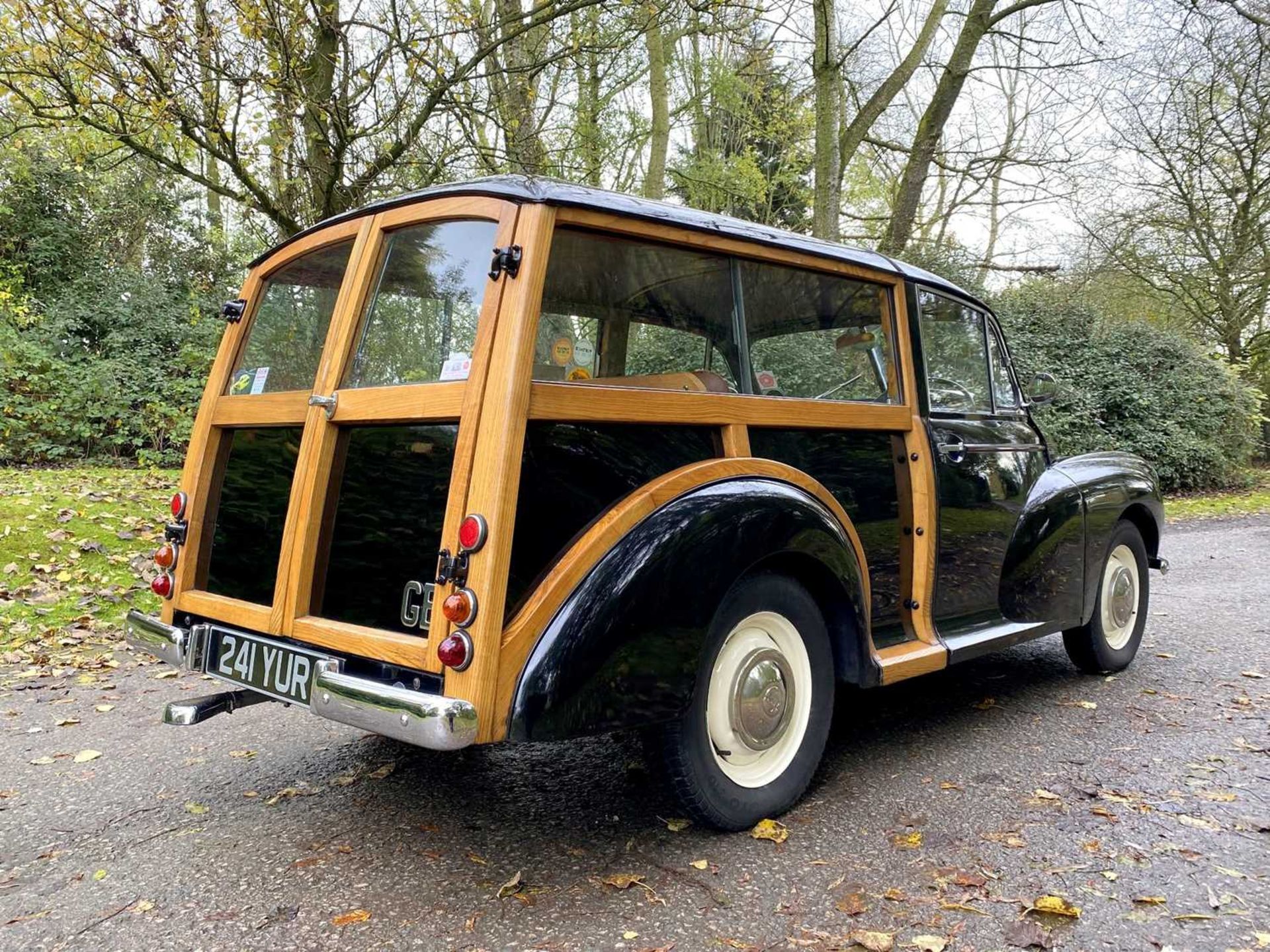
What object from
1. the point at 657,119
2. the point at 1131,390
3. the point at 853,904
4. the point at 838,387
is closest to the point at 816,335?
the point at 838,387

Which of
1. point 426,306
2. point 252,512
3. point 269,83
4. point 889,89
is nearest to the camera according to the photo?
point 426,306

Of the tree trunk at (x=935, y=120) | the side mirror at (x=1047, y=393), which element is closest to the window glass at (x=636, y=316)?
the side mirror at (x=1047, y=393)

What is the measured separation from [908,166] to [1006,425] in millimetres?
10178

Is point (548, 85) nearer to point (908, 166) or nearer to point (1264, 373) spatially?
point (908, 166)

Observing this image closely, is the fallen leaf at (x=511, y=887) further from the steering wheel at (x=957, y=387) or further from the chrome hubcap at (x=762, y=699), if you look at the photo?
the steering wheel at (x=957, y=387)

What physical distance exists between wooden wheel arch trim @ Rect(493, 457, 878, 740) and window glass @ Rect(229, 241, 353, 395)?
1.25m

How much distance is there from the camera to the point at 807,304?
3.52 m

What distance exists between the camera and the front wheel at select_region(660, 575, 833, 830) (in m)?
2.69

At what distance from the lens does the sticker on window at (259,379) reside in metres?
3.28

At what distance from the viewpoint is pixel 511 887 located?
2494mm

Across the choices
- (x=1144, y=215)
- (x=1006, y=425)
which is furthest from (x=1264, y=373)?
(x=1006, y=425)

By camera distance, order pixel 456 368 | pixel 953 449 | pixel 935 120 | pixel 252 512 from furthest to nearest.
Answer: pixel 935 120 < pixel 953 449 < pixel 252 512 < pixel 456 368

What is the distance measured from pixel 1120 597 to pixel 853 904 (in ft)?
10.4

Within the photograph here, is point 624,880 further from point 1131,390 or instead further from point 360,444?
point 1131,390
